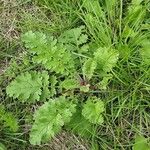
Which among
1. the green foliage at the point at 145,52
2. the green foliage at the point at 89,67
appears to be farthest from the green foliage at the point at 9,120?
the green foliage at the point at 145,52

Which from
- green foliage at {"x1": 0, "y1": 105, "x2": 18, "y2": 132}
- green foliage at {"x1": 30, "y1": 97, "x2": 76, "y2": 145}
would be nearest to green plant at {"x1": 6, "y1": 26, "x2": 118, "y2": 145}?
green foliage at {"x1": 30, "y1": 97, "x2": 76, "y2": 145}

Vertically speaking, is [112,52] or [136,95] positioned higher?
[112,52]

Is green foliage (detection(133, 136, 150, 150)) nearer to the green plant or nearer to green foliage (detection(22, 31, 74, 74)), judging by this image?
the green plant

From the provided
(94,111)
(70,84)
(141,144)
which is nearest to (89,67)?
(70,84)

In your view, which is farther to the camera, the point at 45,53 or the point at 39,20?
the point at 39,20

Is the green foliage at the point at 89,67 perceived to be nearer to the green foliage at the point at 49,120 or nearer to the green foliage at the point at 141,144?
the green foliage at the point at 49,120

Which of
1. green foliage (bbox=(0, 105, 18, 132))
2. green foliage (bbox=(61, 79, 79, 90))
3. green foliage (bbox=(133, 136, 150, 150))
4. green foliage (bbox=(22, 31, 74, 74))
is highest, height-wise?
green foliage (bbox=(22, 31, 74, 74))

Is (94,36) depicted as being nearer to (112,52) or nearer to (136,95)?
(112,52)

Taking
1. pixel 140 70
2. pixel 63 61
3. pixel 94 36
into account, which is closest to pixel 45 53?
pixel 63 61
